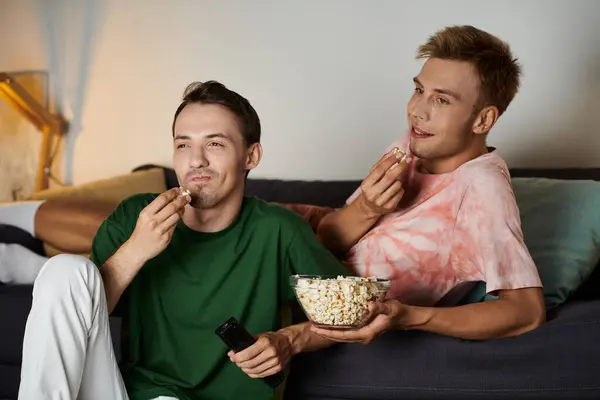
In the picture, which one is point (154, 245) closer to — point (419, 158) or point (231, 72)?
point (419, 158)

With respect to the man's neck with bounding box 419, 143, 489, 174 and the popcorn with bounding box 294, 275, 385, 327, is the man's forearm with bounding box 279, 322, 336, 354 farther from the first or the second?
the man's neck with bounding box 419, 143, 489, 174

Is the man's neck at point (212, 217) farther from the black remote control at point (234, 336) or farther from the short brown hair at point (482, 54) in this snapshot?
the short brown hair at point (482, 54)

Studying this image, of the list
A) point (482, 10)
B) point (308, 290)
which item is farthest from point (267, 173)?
point (308, 290)

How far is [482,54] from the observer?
2.04 m

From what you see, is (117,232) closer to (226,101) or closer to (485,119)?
(226,101)

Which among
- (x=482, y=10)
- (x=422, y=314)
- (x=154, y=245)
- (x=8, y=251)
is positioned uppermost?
(x=482, y=10)

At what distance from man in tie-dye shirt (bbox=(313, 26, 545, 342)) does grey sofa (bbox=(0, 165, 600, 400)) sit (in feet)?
0.22

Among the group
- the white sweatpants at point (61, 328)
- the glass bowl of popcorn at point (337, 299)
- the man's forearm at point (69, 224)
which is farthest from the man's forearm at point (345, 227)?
the man's forearm at point (69, 224)

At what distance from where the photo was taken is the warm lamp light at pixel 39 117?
11.4 ft

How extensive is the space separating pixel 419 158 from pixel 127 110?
184 centimetres

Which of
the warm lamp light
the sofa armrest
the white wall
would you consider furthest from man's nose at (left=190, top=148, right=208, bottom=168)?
the warm lamp light

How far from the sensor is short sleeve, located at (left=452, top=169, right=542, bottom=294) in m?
1.82

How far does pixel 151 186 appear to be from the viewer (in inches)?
121

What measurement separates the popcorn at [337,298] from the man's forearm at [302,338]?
5.6 inches
